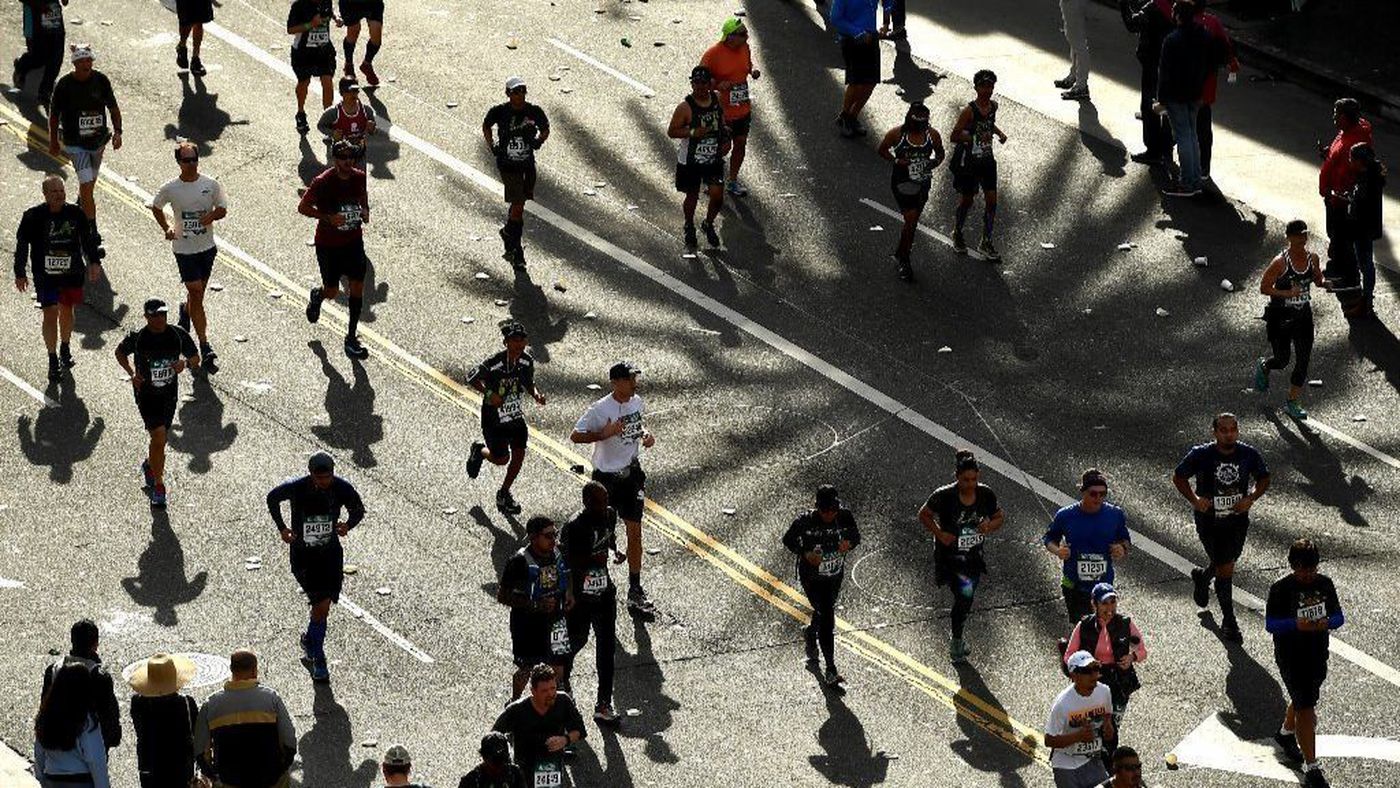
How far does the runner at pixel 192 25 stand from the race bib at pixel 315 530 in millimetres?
11803

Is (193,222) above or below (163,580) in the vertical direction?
above

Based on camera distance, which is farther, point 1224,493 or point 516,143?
point 516,143

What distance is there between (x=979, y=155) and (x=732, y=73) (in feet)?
9.06

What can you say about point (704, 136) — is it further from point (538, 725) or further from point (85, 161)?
point (538, 725)

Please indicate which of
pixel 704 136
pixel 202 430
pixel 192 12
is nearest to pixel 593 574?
pixel 202 430

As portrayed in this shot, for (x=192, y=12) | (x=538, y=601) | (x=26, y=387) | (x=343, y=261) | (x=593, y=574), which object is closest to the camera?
(x=538, y=601)

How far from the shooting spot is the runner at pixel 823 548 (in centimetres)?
1906

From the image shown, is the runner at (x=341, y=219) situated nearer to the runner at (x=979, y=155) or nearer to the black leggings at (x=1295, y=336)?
the runner at (x=979, y=155)

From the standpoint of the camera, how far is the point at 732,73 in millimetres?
27047

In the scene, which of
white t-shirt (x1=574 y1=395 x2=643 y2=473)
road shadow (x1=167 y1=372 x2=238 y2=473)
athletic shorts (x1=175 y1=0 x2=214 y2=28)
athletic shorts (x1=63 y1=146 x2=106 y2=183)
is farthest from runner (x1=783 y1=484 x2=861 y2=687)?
athletic shorts (x1=175 y1=0 x2=214 y2=28)

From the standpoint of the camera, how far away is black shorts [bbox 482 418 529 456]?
70.1 feet

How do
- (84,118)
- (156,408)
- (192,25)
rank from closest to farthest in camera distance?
(156,408), (84,118), (192,25)

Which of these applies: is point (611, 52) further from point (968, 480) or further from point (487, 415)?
point (968, 480)

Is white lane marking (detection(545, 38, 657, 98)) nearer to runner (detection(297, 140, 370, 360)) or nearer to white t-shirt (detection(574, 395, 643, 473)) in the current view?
runner (detection(297, 140, 370, 360))
